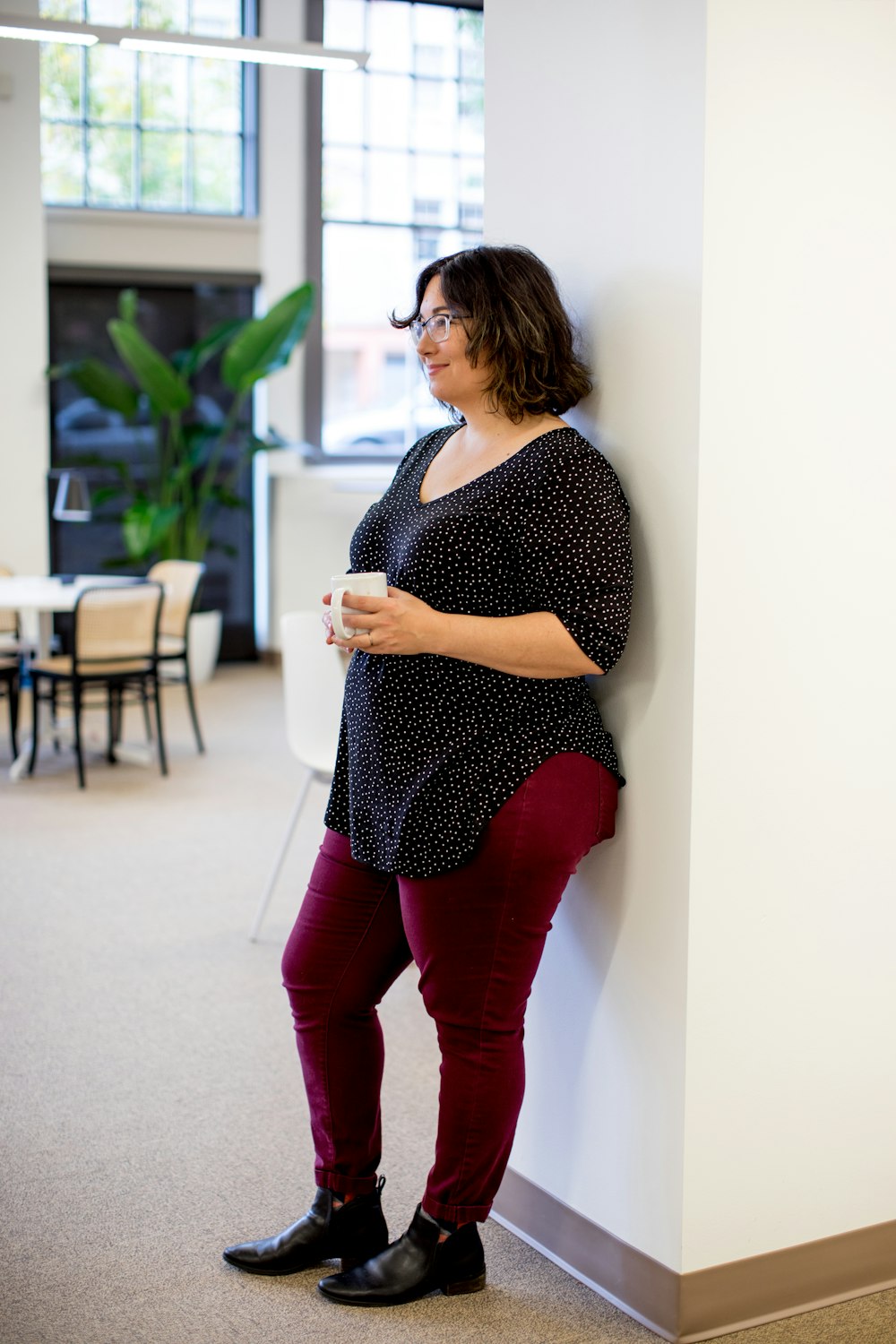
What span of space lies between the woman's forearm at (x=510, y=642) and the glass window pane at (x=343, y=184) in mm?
7659

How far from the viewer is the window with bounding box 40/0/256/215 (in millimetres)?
8391

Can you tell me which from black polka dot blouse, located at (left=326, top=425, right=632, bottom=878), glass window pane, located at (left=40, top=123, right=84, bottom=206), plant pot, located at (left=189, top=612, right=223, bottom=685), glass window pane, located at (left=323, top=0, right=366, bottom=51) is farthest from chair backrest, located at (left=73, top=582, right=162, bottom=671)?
glass window pane, located at (left=323, top=0, right=366, bottom=51)

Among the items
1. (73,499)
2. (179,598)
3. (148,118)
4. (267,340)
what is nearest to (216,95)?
(148,118)

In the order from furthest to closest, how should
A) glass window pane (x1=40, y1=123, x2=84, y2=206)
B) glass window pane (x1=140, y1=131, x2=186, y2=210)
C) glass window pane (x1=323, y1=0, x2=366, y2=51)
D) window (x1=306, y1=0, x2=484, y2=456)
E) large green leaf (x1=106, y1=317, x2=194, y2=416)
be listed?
1. window (x1=306, y1=0, x2=484, y2=456)
2. glass window pane (x1=323, y1=0, x2=366, y2=51)
3. glass window pane (x1=140, y1=131, x2=186, y2=210)
4. glass window pane (x1=40, y1=123, x2=84, y2=206)
5. large green leaf (x1=106, y1=317, x2=194, y2=416)

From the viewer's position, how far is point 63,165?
27.6ft

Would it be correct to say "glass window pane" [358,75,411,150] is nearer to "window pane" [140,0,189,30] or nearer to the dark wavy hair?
"window pane" [140,0,189,30]

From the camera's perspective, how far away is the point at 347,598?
1882 millimetres

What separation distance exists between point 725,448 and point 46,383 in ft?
23.4

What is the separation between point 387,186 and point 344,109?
1.76 ft

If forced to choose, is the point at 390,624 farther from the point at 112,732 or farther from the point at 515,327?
the point at 112,732

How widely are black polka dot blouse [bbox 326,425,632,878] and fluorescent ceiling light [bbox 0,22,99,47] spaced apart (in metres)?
2.46

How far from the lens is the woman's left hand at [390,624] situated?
1.87 metres

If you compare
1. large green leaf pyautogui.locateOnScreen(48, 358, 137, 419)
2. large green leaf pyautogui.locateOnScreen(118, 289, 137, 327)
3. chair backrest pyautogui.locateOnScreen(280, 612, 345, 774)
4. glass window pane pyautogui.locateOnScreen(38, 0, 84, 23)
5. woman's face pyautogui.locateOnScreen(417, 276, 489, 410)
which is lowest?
chair backrest pyautogui.locateOnScreen(280, 612, 345, 774)

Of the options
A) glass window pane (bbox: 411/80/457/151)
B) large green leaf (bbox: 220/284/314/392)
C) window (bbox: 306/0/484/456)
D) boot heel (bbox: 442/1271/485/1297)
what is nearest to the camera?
boot heel (bbox: 442/1271/485/1297)
